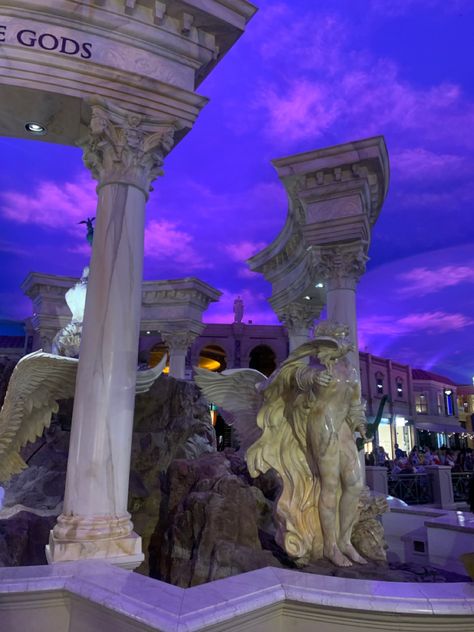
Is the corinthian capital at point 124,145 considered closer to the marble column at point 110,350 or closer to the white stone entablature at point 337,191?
the marble column at point 110,350

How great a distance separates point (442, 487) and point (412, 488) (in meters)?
0.64

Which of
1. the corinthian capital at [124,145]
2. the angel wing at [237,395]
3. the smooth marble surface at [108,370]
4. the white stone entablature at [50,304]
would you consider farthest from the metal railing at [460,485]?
the white stone entablature at [50,304]

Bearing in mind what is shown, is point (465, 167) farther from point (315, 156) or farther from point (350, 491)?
point (350, 491)

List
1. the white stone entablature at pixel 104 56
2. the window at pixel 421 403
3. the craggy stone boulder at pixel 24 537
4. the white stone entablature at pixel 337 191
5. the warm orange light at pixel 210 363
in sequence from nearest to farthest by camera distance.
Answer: the white stone entablature at pixel 104 56
the craggy stone boulder at pixel 24 537
the white stone entablature at pixel 337 191
the warm orange light at pixel 210 363
the window at pixel 421 403

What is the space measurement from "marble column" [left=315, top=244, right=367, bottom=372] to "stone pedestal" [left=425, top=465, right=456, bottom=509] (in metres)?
4.68

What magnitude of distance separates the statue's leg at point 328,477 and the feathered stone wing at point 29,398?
8.64 ft

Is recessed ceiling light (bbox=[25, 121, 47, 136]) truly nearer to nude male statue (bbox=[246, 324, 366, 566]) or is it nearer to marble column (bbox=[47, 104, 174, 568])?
marble column (bbox=[47, 104, 174, 568])

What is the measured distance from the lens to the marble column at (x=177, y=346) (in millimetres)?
15812

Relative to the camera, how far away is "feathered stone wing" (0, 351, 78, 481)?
4270 mm

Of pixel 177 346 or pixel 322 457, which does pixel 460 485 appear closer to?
pixel 322 457

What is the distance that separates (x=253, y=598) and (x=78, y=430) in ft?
7.58

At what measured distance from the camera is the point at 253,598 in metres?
1.95

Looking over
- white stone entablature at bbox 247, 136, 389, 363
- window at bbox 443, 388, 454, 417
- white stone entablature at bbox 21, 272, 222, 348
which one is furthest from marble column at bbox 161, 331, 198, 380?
window at bbox 443, 388, 454, 417

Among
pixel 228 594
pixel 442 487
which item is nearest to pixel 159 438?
pixel 442 487
